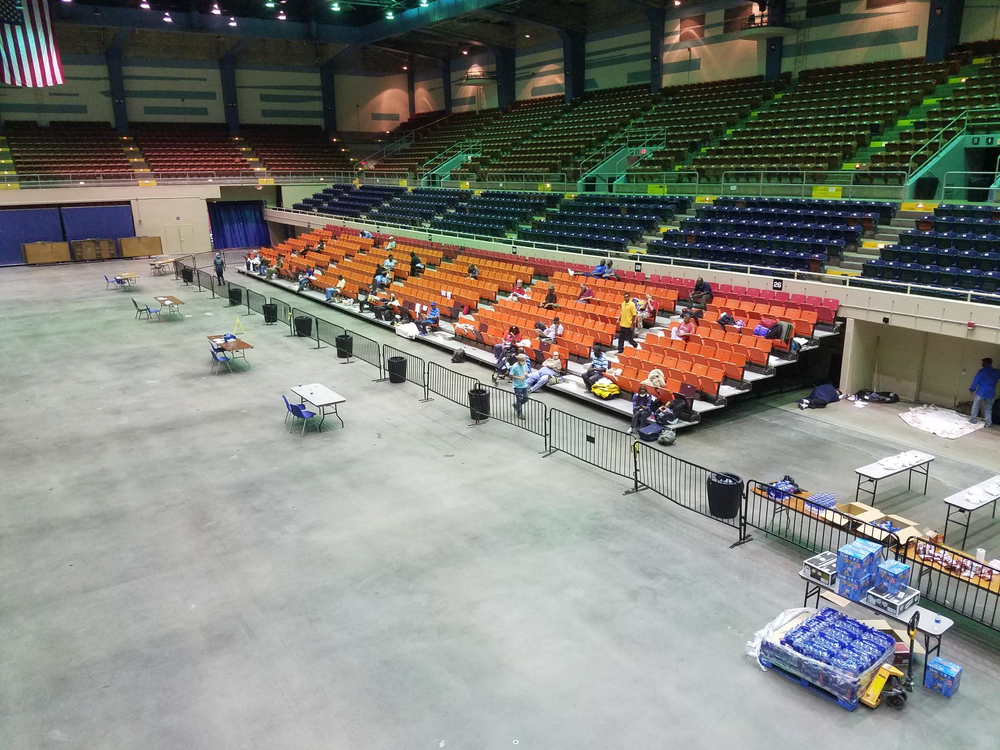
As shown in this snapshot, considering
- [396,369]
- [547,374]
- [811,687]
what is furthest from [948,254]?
[396,369]

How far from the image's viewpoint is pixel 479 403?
14680mm

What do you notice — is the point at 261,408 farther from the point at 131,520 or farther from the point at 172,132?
the point at 172,132

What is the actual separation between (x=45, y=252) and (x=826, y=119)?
130 feet

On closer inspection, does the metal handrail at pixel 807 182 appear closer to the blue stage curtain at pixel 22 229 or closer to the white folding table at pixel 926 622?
the white folding table at pixel 926 622

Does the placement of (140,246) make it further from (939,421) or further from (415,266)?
(939,421)

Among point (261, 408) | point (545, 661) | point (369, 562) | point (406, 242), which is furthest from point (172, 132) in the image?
point (545, 661)

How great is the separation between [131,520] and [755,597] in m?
9.17

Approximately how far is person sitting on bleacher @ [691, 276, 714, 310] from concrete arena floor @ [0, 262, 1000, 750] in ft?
13.7

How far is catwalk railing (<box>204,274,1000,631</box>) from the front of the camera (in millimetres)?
8258

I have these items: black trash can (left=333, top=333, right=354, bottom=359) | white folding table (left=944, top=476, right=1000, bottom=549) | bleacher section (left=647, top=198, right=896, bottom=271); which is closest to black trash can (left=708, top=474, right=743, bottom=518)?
white folding table (left=944, top=476, right=1000, bottom=549)

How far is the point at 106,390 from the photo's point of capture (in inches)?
679

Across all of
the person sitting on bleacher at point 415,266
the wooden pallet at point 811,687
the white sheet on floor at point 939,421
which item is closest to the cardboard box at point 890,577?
the wooden pallet at point 811,687

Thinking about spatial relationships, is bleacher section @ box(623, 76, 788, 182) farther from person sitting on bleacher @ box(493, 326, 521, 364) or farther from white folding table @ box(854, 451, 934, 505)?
white folding table @ box(854, 451, 934, 505)

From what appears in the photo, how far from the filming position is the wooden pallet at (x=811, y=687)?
6727 mm
